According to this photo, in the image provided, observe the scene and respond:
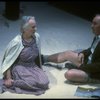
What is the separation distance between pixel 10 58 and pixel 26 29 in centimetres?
36

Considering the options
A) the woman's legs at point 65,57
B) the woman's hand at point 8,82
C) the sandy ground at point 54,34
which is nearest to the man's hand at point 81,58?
the woman's legs at point 65,57

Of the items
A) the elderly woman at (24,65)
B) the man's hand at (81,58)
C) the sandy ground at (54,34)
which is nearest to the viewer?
the elderly woman at (24,65)

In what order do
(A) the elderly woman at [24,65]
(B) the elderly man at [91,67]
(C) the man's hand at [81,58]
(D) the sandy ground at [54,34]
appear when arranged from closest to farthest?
(A) the elderly woman at [24,65], (D) the sandy ground at [54,34], (B) the elderly man at [91,67], (C) the man's hand at [81,58]

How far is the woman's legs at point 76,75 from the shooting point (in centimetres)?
426

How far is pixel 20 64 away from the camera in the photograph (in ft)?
13.8

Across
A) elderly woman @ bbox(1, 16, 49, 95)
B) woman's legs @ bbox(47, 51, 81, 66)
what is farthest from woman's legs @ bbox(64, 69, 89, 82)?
woman's legs @ bbox(47, 51, 81, 66)

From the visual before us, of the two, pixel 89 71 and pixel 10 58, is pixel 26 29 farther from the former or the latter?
pixel 89 71

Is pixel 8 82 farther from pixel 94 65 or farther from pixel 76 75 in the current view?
pixel 94 65

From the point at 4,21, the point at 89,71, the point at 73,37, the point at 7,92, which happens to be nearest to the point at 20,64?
the point at 7,92

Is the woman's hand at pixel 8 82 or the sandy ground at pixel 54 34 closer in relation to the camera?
the woman's hand at pixel 8 82

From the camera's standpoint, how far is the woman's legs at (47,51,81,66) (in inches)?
185

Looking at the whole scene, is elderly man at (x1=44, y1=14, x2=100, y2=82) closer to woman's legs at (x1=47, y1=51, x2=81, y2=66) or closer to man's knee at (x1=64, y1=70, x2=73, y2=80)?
man's knee at (x1=64, y1=70, x2=73, y2=80)

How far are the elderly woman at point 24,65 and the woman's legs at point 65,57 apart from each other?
1.94 feet

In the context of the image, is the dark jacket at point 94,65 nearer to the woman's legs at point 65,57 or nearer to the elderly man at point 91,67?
the elderly man at point 91,67
